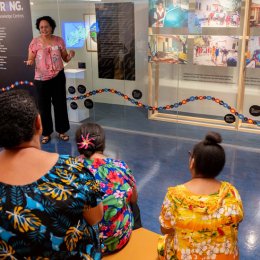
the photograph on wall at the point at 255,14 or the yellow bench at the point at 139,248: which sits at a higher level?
the photograph on wall at the point at 255,14

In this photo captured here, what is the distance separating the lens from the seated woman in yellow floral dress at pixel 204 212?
1.62m

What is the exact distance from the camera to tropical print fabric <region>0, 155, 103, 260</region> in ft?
4.10

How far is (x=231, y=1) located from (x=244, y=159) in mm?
2169

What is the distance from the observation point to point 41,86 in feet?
15.6

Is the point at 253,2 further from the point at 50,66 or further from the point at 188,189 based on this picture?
the point at 188,189

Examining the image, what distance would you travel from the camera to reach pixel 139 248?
83.0 inches

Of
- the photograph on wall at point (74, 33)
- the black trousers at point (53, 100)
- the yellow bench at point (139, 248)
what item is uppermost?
the photograph on wall at point (74, 33)

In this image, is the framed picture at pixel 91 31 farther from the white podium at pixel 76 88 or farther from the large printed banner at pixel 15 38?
the large printed banner at pixel 15 38

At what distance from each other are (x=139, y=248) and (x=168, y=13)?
158 inches

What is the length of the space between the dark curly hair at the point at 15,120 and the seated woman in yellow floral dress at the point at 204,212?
0.77 m

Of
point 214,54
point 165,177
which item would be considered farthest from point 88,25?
point 165,177

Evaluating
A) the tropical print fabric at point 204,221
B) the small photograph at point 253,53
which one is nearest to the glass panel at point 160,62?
the small photograph at point 253,53


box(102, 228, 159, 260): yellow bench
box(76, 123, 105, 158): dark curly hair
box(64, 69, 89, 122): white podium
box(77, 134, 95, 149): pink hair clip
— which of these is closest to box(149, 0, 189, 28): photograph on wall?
box(64, 69, 89, 122): white podium

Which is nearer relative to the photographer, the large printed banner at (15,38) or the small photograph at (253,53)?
the small photograph at (253,53)
